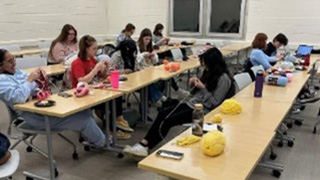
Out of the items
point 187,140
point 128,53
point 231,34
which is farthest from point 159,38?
point 187,140

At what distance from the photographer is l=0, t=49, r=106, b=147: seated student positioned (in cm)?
249

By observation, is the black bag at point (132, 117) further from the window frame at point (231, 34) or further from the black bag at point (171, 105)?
the window frame at point (231, 34)

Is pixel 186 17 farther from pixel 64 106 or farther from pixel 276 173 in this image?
pixel 64 106

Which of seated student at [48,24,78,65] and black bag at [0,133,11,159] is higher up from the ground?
seated student at [48,24,78,65]

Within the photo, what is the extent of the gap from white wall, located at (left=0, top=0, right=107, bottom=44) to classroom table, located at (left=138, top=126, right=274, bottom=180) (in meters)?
5.59

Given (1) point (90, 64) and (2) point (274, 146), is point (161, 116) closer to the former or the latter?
(1) point (90, 64)

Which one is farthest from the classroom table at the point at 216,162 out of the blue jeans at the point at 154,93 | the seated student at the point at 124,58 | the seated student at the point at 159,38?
the seated student at the point at 159,38

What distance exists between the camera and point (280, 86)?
125 inches

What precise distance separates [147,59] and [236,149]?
3161 millimetres

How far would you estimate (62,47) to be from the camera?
15.4ft

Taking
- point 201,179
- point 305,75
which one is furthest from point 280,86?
point 201,179

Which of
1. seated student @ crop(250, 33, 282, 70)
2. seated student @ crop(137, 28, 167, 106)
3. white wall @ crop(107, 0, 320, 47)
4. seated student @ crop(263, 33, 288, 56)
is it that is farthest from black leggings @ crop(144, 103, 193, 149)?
white wall @ crop(107, 0, 320, 47)

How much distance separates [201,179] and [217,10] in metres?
6.88

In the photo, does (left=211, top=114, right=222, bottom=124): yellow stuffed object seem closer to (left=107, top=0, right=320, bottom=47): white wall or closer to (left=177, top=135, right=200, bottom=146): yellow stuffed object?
(left=177, top=135, right=200, bottom=146): yellow stuffed object
